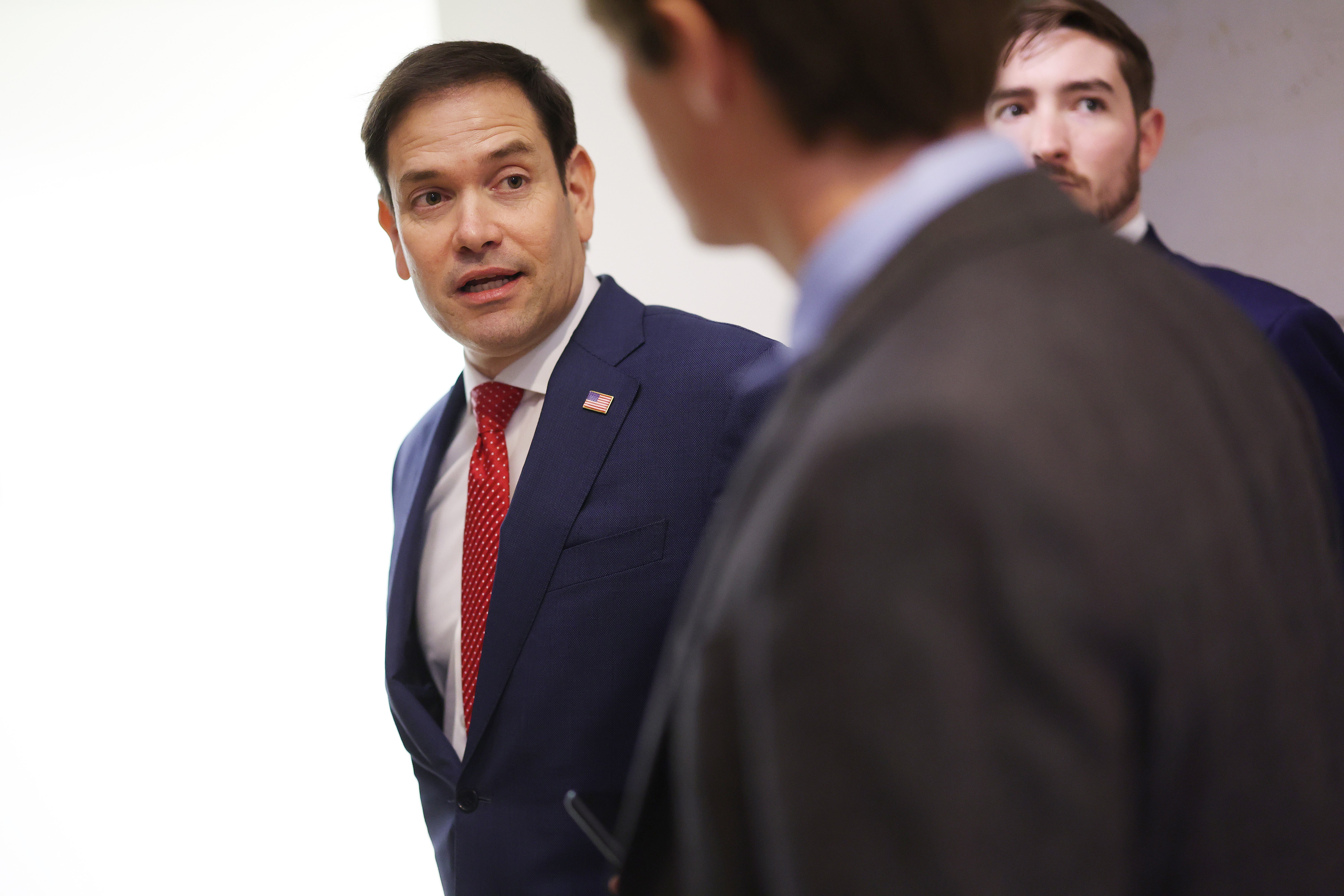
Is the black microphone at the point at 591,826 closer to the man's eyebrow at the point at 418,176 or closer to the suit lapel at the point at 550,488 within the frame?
the suit lapel at the point at 550,488

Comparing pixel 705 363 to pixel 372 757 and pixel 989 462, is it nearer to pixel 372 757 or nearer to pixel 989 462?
pixel 989 462

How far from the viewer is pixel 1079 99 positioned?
168cm

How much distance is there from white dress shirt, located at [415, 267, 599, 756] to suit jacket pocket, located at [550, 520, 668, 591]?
0.56 ft

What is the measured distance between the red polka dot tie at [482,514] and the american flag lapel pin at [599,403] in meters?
0.17

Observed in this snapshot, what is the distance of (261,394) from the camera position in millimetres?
2766

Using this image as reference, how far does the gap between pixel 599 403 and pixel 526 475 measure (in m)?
0.16

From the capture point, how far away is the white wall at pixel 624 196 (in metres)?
2.62

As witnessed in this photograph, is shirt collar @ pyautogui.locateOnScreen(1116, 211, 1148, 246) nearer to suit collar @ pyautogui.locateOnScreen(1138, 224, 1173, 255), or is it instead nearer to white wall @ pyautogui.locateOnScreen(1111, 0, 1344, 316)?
suit collar @ pyautogui.locateOnScreen(1138, 224, 1173, 255)

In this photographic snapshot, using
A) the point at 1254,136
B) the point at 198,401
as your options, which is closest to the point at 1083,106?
the point at 1254,136

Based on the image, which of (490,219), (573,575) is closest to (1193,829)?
(573,575)

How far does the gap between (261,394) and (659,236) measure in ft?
4.00

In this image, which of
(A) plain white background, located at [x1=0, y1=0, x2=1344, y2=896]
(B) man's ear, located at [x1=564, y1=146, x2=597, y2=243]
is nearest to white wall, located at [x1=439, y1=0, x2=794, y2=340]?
(A) plain white background, located at [x1=0, y1=0, x2=1344, y2=896]

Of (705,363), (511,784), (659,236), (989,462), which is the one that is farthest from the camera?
(659,236)

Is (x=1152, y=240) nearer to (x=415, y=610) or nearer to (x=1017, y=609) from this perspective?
(x=415, y=610)
